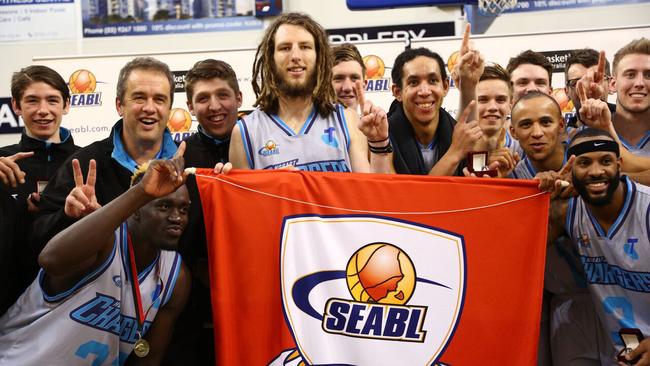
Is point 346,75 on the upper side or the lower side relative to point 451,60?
lower

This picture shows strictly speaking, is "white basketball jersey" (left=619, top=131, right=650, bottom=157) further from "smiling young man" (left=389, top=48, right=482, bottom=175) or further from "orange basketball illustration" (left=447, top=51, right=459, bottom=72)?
"orange basketball illustration" (left=447, top=51, right=459, bottom=72)

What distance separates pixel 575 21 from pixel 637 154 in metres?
5.75

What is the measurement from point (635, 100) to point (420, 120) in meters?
1.18

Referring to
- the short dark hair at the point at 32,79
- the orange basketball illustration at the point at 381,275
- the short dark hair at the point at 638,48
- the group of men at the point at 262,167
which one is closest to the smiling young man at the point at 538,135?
the group of men at the point at 262,167

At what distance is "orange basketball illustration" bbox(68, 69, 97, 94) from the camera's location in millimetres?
6453

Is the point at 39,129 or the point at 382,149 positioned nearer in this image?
the point at 382,149

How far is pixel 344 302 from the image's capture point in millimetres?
2854

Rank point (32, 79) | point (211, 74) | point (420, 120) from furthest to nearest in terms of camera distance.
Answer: point (32, 79), point (211, 74), point (420, 120)

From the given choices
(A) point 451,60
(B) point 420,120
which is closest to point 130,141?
(B) point 420,120

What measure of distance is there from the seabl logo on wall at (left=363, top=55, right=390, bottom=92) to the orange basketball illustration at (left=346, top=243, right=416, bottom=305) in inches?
134

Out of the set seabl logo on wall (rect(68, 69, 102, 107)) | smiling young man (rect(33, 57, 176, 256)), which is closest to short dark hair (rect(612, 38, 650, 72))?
smiling young man (rect(33, 57, 176, 256))

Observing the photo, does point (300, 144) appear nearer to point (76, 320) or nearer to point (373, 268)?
point (373, 268)

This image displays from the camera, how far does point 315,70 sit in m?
3.24

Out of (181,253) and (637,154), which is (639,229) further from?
(181,253)
